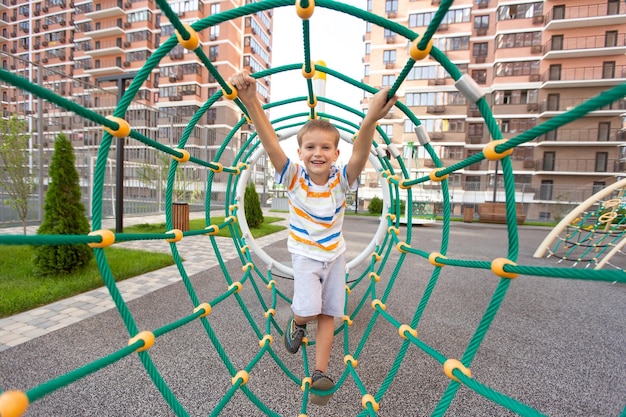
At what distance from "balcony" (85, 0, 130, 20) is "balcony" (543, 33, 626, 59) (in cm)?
3029

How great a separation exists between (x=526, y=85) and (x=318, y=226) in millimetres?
24353

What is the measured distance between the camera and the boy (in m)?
1.35

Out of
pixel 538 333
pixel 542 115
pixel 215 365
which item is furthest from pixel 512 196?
pixel 542 115

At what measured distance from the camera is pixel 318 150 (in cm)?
135

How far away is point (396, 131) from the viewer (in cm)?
2338

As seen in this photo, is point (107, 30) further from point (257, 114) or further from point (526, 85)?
point (257, 114)

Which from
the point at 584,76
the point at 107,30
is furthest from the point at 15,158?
the point at 107,30

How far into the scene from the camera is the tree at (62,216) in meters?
2.81

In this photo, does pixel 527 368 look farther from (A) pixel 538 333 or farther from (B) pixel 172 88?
(B) pixel 172 88

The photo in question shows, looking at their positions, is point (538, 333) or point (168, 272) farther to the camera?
point (168, 272)

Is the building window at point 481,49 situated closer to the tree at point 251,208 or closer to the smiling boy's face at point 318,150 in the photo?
the tree at point 251,208

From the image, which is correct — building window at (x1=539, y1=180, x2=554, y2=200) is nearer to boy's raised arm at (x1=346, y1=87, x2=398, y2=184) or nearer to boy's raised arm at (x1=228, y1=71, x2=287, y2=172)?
boy's raised arm at (x1=346, y1=87, x2=398, y2=184)

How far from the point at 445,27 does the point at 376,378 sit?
2507cm

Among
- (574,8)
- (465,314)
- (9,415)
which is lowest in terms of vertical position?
(465,314)
